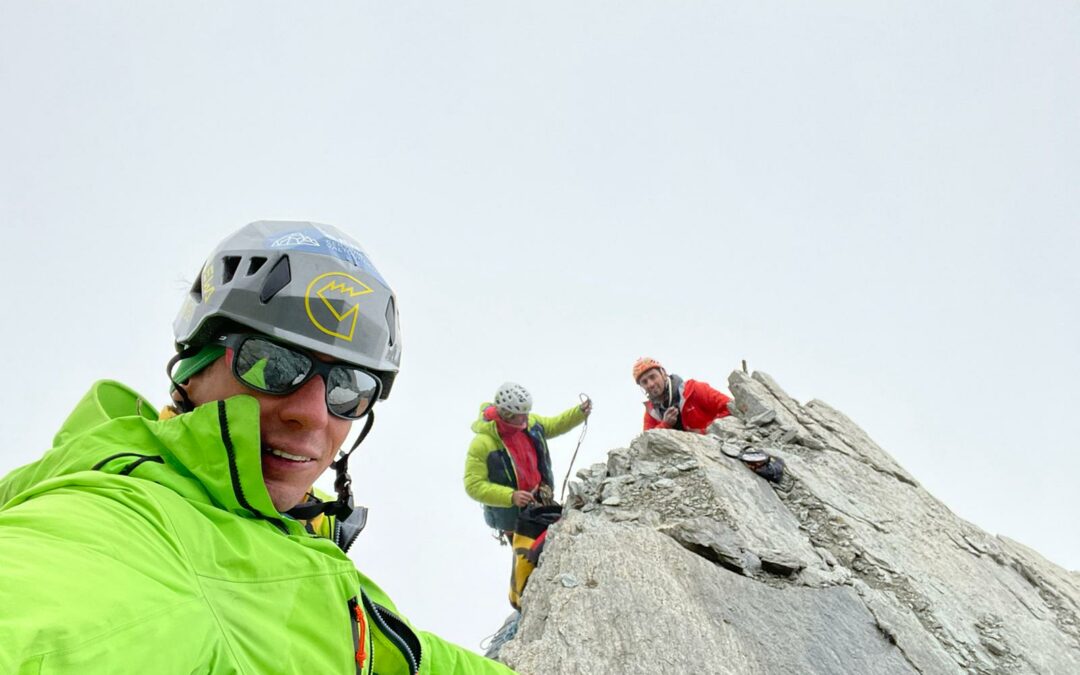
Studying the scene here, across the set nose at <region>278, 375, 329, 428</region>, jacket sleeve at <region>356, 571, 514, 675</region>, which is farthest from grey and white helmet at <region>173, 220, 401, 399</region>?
jacket sleeve at <region>356, 571, 514, 675</region>

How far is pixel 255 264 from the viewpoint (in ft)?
10.6

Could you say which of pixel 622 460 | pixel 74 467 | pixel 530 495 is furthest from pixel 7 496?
pixel 530 495

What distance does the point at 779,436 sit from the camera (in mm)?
11617

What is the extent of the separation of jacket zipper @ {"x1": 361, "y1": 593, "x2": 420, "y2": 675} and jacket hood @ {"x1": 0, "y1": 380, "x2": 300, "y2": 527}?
721 millimetres

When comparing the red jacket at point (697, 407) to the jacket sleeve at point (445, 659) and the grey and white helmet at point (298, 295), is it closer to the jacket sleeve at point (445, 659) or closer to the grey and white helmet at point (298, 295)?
the jacket sleeve at point (445, 659)

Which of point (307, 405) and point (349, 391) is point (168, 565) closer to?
point (307, 405)

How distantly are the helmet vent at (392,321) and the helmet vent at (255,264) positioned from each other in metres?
0.60

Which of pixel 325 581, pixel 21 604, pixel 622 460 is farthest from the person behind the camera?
pixel 622 460

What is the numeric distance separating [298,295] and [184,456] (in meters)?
0.90

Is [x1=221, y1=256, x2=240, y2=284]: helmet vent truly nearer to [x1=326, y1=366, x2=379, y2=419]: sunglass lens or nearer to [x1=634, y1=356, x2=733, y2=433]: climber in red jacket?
[x1=326, y1=366, x2=379, y2=419]: sunglass lens

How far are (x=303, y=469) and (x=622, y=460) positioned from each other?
751cm

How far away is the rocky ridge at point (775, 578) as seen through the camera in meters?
5.86

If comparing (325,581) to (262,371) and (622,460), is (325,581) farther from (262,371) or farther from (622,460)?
(622,460)

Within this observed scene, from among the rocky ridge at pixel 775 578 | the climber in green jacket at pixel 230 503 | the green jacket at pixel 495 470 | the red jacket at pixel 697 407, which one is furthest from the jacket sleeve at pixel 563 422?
the climber in green jacket at pixel 230 503
